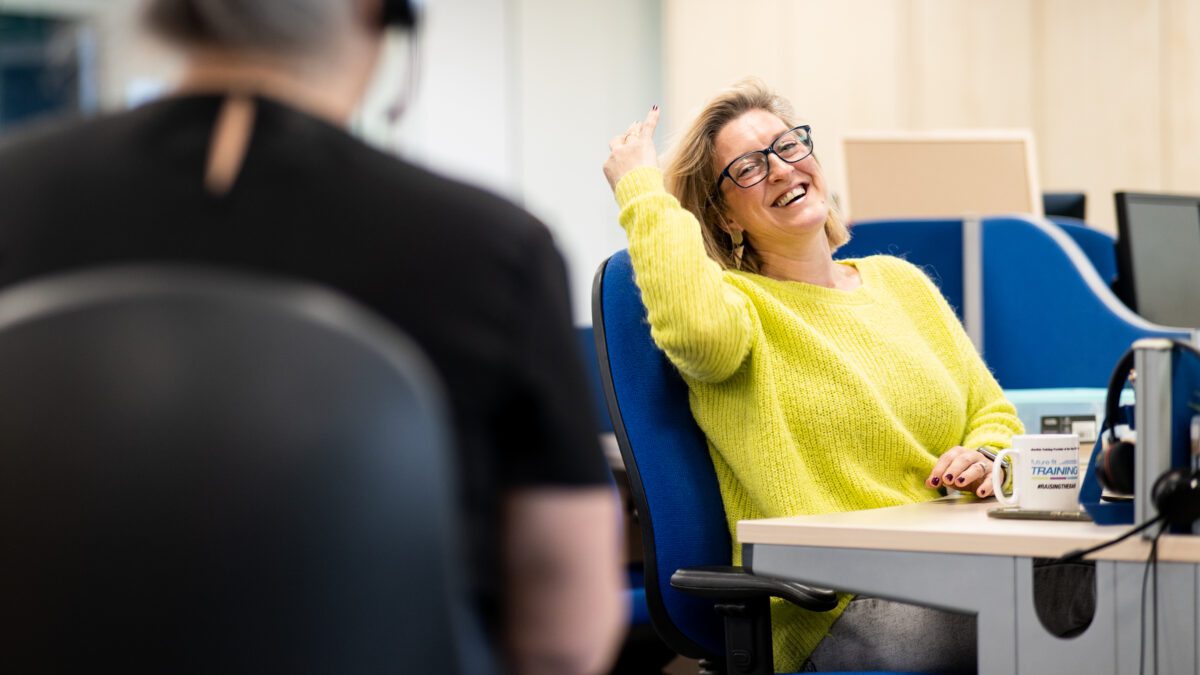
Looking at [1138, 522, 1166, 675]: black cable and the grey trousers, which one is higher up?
[1138, 522, 1166, 675]: black cable

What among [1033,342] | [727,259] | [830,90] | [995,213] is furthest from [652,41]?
[727,259]

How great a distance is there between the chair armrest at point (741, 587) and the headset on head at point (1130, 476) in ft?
1.13

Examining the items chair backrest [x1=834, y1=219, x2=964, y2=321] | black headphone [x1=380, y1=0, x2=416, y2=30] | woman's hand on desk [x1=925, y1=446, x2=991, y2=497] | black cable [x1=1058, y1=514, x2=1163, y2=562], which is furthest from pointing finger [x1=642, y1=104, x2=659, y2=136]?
black headphone [x1=380, y1=0, x2=416, y2=30]

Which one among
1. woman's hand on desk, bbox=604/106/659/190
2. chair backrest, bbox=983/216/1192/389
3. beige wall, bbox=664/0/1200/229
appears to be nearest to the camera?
woman's hand on desk, bbox=604/106/659/190

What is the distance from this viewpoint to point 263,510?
61 centimetres

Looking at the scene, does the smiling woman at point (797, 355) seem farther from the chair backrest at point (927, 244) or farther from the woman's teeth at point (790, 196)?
the chair backrest at point (927, 244)

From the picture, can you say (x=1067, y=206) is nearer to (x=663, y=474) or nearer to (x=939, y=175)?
(x=939, y=175)

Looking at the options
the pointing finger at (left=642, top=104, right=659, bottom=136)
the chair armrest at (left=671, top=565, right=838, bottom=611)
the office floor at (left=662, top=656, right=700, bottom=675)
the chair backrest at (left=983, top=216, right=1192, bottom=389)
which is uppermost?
the pointing finger at (left=642, top=104, right=659, bottom=136)

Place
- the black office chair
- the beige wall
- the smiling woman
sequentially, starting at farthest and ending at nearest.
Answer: the beige wall → the smiling woman → the black office chair

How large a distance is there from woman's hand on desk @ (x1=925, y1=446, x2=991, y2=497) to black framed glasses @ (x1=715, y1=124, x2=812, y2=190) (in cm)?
49

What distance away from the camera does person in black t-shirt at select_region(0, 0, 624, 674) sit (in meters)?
0.69

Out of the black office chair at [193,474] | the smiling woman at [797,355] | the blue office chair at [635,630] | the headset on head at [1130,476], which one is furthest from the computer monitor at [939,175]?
the black office chair at [193,474]

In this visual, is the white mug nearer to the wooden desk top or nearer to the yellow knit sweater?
the wooden desk top

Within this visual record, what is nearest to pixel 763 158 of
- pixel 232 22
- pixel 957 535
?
pixel 957 535
